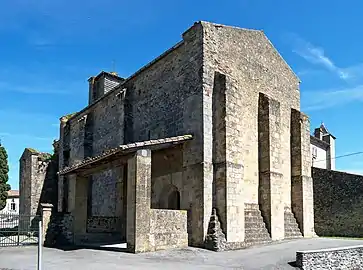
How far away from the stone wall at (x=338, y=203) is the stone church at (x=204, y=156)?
4052 mm

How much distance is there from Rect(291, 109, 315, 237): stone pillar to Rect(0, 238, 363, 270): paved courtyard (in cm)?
499

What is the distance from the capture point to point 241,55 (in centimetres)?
1958

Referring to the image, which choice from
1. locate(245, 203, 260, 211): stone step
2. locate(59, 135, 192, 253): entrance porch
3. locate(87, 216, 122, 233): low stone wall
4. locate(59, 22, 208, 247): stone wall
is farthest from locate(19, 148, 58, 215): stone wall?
locate(245, 203, 260, 211): stone step

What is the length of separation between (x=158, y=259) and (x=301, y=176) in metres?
10.9

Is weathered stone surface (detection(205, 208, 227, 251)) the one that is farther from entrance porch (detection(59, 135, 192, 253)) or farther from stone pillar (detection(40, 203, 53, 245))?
stone pillar (detection(40, 203, 53, 245))

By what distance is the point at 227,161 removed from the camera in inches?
644

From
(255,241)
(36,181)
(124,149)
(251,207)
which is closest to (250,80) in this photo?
(251,207)

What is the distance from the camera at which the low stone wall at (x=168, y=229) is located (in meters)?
14.8

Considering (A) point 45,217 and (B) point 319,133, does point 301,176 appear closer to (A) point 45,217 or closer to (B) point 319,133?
(A) point 45,217

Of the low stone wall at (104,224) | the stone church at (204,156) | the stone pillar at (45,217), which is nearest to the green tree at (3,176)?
the stone church at (204,156)

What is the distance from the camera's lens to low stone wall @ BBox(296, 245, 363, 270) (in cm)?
1280

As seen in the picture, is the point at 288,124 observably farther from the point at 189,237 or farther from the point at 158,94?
the point at 189,237

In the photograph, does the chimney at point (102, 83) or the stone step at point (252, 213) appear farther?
the chimney at point (102, 83)

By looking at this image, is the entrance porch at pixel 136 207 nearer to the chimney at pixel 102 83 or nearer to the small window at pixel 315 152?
the chimney at pixel 102 83
